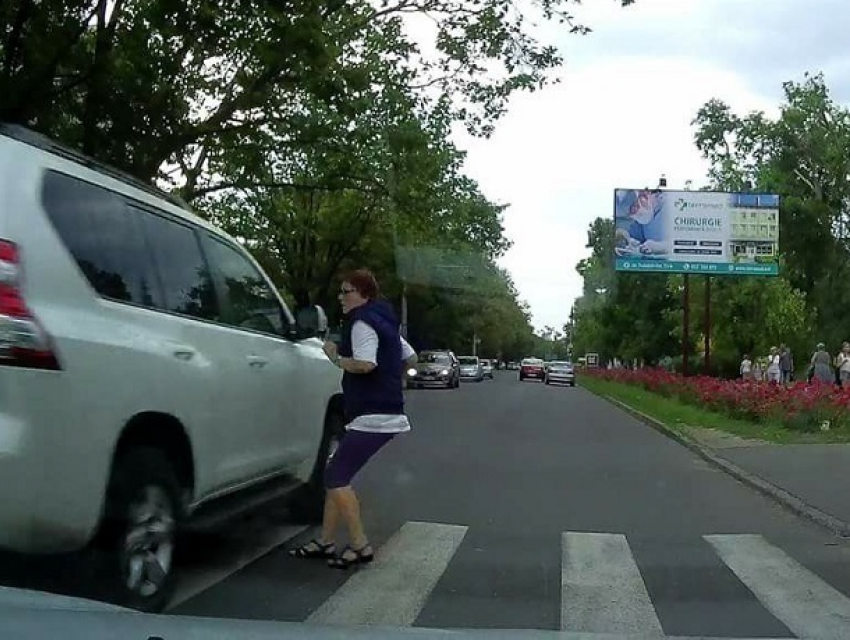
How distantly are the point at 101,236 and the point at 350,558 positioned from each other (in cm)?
275

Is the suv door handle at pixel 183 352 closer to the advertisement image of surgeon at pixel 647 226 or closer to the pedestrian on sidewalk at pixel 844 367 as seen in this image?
the pedestrian on sidewalk at pixel 844 367

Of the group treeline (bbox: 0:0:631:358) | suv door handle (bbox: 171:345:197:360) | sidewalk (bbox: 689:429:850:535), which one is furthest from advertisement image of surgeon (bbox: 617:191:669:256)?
suv door handle (bbox: 171:345:197:360)

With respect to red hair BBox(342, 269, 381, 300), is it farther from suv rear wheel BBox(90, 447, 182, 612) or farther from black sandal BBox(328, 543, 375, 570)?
suv rear wheel BBox(90, 447, 182, 612)

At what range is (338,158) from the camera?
23281 millimetres

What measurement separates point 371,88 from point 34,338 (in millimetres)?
15845

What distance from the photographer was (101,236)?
512cm

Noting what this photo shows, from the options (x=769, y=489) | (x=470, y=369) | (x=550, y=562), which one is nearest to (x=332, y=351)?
(x=550, y=562)

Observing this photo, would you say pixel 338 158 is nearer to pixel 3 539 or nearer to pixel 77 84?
pixel 77 84

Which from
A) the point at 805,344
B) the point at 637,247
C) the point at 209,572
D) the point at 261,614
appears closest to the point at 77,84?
the point at 209,572

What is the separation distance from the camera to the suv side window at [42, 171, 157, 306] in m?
4.80

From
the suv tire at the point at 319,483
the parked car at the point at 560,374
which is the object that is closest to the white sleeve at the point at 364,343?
the suv tire at the point at 319,483

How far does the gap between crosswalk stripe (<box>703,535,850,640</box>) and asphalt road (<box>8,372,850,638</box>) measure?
1 centimetres

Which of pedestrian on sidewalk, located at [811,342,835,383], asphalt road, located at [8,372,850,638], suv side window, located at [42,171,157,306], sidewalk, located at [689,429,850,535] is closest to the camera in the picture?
suv side window, located at [42,171,157,306]

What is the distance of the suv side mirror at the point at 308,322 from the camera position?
7855 mm
